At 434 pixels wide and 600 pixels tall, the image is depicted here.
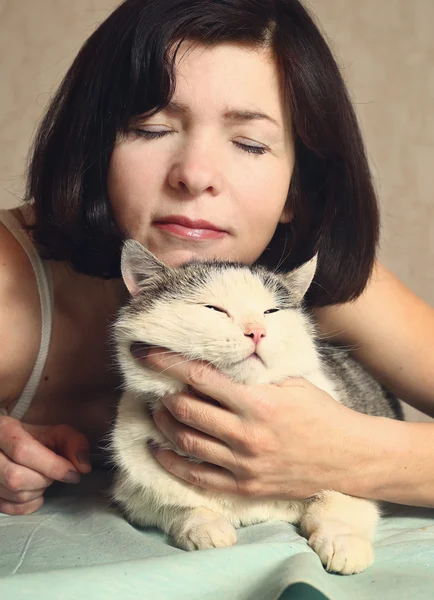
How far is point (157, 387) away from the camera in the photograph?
0.92 meters

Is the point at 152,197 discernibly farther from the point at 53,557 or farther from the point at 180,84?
the point at 53,557

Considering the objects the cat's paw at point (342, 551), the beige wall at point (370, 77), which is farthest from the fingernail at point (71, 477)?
the beige wall at point (370, 77)

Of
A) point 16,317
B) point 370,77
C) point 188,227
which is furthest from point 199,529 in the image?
point 370,77

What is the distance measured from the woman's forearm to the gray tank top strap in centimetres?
62

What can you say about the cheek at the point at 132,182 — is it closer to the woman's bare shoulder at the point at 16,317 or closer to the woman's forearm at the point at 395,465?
the woman's bare shoulder at the point at 16,317

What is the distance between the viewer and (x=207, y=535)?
0.85m

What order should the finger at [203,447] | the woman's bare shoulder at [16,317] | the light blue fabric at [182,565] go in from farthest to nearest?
1. the woman's bare shoulder at [16,317]
2. the finger at [203,447]
3. the light blue fabric at [182,565]

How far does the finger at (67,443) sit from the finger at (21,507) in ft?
0.28

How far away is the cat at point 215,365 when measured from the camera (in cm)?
85

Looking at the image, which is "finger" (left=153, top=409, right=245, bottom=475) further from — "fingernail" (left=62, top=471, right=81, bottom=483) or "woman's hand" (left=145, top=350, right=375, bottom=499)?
"fingernail" (left=62, top=471, right=81, bottom=483)

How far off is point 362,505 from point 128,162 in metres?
0.64

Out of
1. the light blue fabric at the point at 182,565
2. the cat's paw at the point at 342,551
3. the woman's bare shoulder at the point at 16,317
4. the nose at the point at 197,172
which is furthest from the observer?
the woman's bare shoulder at the point at 16,317

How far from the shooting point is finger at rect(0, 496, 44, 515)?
3.51 ft

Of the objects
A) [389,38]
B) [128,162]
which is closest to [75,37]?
[389,38]
